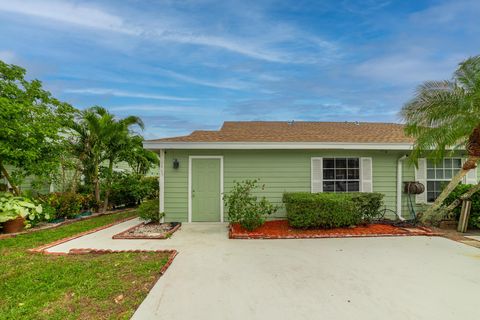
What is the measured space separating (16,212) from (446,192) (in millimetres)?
11387

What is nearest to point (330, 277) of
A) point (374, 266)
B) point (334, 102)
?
point (374, 266)

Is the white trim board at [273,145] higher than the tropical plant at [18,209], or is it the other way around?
the white trim board at [273,145]

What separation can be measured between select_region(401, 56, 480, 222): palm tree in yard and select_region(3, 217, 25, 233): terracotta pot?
35.0ft

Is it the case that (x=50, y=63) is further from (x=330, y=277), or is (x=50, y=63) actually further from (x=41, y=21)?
(x=330, y=277)

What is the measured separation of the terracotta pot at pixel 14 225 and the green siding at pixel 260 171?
12.5 feet

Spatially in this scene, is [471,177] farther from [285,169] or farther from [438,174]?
[285,169]

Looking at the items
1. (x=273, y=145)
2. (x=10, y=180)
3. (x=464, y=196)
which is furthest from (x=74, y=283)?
(x=464, y=196)

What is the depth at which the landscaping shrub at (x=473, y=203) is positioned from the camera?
6.91 metres

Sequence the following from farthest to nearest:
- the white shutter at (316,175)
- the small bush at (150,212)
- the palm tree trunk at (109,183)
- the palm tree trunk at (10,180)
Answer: the palm tree trunk at (109,183), the white shutter at (316,175), the palm tree trunk at (10,180), the small bush at (150,212)

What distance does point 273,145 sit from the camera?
25.3 feet

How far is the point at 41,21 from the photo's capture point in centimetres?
805

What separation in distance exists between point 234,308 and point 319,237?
3.88 meters

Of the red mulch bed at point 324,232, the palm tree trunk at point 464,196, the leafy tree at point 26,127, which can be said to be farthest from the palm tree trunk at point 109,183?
the palm tree trunk at point 464,196

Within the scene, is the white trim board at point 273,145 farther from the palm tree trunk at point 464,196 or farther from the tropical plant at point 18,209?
the tropical plant at point 18,209
